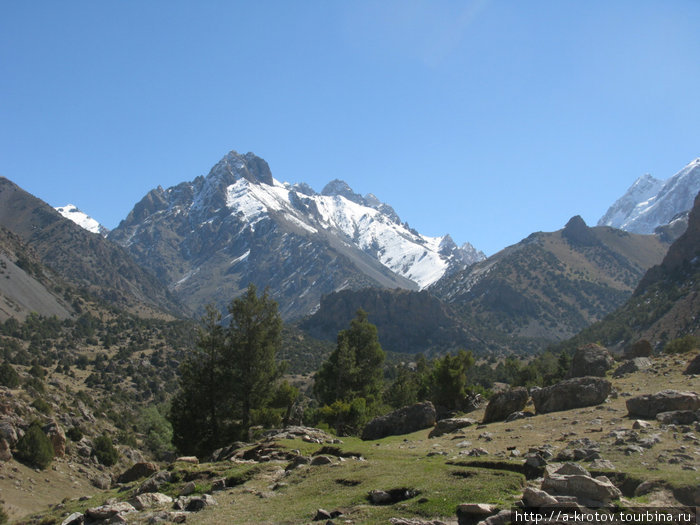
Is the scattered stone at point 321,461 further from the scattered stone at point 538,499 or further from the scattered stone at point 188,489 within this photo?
the scattered stone at point 538,499

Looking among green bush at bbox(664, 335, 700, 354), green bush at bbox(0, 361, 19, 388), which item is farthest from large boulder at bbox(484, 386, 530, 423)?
green bush at bbox(0, 361, 19, 388)

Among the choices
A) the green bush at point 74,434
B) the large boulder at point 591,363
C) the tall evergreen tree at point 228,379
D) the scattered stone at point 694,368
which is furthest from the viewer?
the green bush at point 74,434

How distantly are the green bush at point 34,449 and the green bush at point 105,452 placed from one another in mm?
10306

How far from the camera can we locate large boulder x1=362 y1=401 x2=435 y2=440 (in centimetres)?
3078

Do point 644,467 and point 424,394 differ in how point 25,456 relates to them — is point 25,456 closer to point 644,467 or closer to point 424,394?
point 424,394

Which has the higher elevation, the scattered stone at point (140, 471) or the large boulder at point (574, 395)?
the large boulder at point (574, 395)

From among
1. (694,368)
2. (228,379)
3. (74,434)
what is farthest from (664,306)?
(74,434)

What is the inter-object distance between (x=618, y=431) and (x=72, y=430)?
47301 millimetres

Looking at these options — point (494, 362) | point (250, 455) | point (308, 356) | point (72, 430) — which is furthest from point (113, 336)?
point (250, 455)

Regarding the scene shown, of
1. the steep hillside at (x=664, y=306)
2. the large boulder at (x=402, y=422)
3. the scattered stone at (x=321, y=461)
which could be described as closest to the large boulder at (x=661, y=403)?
the large boulder at (x=402, y=422)

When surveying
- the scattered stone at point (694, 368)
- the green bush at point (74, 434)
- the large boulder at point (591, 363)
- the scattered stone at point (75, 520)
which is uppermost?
the scattered stone at point (694, 368)

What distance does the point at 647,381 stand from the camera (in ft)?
101

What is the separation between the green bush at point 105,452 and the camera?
4659cm

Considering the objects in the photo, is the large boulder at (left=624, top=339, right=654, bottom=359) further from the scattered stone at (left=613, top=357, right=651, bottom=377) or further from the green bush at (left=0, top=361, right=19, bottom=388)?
the green bush at (left=0, top=361, right=19, bottom=388)
